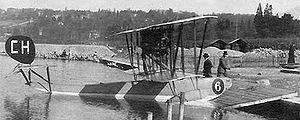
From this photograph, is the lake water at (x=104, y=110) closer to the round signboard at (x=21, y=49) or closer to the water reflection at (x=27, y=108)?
the water reflection at (x=27, y=108)

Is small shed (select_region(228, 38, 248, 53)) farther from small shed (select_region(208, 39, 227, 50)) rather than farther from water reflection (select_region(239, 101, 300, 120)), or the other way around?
water reflection (select_region(239, 101, 300, 120))

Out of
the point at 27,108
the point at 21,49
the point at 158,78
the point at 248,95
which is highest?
the point at 21,49

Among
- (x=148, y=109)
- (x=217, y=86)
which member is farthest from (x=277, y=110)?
(x=148, y=109)

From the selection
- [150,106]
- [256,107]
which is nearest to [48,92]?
[150,106]

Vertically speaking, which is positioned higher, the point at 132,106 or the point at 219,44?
the point at 219,44

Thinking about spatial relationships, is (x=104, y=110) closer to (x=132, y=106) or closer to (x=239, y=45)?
(x=132, y=106)

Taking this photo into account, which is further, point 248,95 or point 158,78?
point 158,78
